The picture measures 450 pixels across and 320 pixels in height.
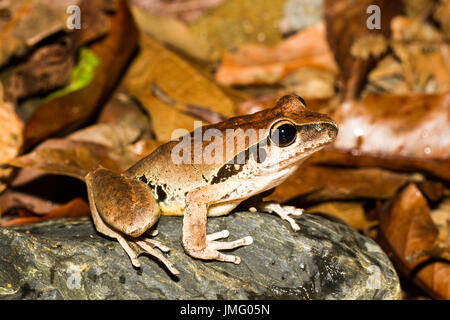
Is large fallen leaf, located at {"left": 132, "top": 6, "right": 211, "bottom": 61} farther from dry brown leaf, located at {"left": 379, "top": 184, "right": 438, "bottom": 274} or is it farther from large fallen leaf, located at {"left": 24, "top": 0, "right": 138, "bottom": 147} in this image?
dry brown leaf, located at {"left": 379, "top": 184, "right": 438, "bottom": 274}

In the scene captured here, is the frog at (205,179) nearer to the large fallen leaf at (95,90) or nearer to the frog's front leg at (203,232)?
the frog's front leg at (203,232)

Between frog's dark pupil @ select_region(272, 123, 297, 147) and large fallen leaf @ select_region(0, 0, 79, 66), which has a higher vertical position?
large fallen leaf @ select_region(0, 0, 79, 66)

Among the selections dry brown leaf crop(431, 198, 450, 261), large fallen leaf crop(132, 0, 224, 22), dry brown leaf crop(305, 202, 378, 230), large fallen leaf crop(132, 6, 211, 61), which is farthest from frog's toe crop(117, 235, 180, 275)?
large fallen leaf crop(132, 0, 224, 22)

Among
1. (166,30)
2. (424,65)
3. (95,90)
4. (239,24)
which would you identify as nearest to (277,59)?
(239,24)

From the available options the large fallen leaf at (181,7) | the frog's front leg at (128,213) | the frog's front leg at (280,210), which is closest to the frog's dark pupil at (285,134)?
the frog's front leg at (280,210)

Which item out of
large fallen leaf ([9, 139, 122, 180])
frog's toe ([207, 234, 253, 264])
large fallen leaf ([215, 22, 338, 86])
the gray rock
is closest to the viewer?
the gray rock
